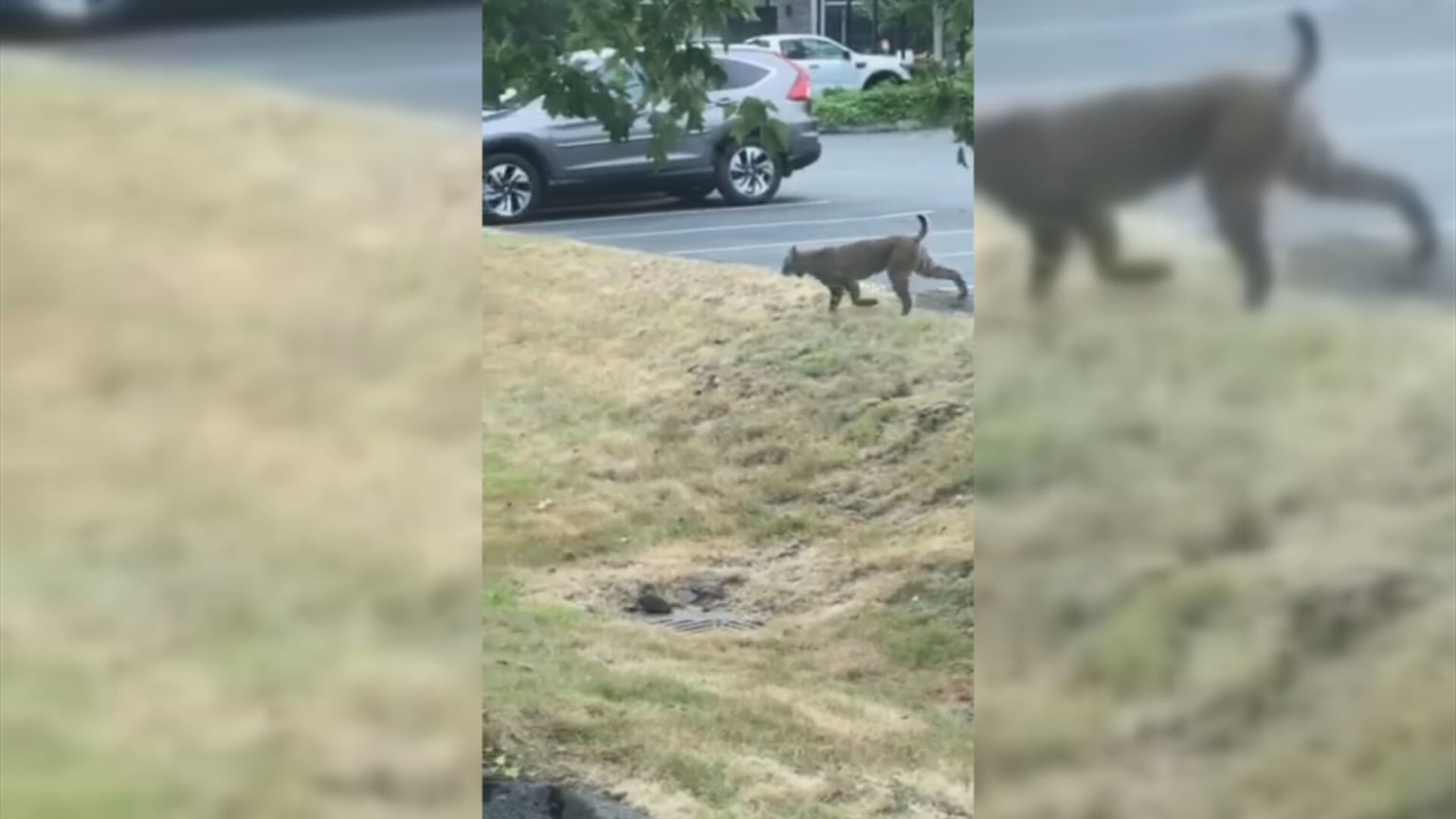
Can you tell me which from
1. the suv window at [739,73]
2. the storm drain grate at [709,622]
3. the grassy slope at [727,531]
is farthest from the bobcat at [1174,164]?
the storm drain grate at [709,622]

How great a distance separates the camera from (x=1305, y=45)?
2043 mm

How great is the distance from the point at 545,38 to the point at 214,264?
2.16 feet

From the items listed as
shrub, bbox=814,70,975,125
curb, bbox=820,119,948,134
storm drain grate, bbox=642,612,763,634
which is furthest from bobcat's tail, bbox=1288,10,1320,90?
storm drain grate, bbox=642,612,763,634

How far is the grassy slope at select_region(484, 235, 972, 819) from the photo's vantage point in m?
2.71

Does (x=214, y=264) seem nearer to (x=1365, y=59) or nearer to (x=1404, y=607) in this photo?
(x=1365, y=59)

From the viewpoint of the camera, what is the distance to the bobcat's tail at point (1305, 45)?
6.68ft

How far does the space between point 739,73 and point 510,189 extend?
0.52m

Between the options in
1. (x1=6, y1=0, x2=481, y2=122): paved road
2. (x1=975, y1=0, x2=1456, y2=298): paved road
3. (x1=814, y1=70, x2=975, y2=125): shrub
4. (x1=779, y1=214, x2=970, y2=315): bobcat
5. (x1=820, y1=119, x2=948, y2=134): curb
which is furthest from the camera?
(x1=779, y1=214, x2=970, y2=315): bobcat

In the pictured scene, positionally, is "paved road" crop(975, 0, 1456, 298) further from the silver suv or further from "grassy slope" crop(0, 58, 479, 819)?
"grassy slope" crop(0, 58, 479, 819)

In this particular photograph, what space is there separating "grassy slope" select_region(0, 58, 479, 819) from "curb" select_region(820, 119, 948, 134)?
872 millimetres

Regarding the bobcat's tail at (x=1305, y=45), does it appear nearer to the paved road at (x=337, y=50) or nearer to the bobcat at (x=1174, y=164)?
the bobcat at (x=1174, y=164)

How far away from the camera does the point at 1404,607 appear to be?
2.11m

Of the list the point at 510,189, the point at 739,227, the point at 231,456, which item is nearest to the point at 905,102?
the point at 739,227

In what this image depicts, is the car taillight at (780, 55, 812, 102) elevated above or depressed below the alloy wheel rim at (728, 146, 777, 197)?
above
